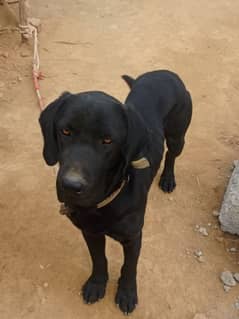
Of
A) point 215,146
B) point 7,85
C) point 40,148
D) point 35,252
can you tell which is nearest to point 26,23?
point 7,85

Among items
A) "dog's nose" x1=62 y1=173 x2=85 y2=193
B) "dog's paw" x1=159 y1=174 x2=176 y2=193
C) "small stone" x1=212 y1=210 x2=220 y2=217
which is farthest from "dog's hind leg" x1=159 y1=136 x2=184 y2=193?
"dog's nose" x1=62 y1=173 x2=85 y2=193

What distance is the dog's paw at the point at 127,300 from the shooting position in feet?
10.7

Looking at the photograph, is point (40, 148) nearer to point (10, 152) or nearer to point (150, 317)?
point (10, 152)

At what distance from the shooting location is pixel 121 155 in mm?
2471

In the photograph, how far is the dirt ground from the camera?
134 inches

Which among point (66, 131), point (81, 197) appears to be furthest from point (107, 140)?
point (81, 197)

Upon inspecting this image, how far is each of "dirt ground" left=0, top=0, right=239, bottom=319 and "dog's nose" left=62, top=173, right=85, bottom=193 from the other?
134 cm

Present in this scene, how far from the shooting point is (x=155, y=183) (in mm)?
4258

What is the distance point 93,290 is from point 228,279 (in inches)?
37.5

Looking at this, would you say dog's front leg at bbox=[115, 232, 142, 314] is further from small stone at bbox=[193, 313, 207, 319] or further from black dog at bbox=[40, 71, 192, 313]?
small stone at bbox=[193, 313, 207, 319]

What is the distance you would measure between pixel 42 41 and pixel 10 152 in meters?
2.30

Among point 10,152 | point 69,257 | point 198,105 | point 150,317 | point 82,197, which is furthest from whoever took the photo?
point 198,105

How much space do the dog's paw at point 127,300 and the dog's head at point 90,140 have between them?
0.99 meters

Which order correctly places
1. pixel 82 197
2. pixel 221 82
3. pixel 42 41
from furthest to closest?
1. pixel 42 41
2. pixel 221 82
3. pixel 82 197
